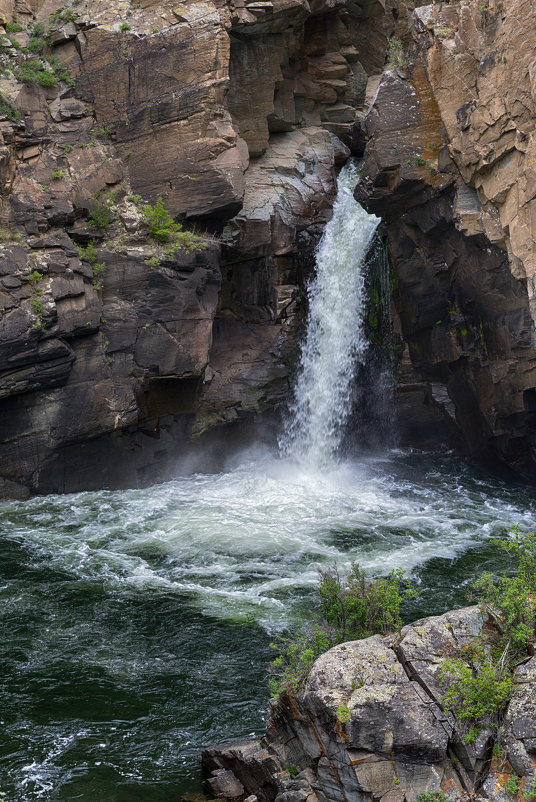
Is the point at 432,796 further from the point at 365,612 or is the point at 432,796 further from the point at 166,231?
the point at 166,231

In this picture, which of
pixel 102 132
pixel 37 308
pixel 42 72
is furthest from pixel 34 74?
pixel 37 308

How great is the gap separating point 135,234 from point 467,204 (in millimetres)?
8398

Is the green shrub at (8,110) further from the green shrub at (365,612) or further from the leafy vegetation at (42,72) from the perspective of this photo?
the green shrub at (365,612)

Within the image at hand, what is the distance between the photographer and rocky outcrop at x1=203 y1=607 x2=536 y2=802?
6062 millimetres

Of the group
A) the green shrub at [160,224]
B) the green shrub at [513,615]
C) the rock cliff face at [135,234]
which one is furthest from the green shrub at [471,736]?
the green shrub at [160,224]

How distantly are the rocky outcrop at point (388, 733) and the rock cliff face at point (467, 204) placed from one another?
29.4 feet

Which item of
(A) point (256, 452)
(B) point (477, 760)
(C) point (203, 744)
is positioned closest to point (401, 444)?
(A) point (256, 452)

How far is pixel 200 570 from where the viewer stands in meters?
13.3

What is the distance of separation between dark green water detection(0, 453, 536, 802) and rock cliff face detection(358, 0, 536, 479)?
8.68 feet

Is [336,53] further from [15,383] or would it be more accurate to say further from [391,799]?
[391,799]

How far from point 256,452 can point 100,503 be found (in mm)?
5742

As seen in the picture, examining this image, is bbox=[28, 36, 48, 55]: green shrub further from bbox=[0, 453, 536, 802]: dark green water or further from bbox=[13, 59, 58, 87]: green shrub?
bbox=[0, 453, 536, 802]: dark green water

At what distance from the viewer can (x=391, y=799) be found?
602 centimetres

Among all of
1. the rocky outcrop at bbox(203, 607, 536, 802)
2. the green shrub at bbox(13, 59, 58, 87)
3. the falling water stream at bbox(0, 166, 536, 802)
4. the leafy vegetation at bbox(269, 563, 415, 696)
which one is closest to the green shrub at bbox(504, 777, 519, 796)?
the rocky outcrop at bbox(203, 607, 536, 802)
